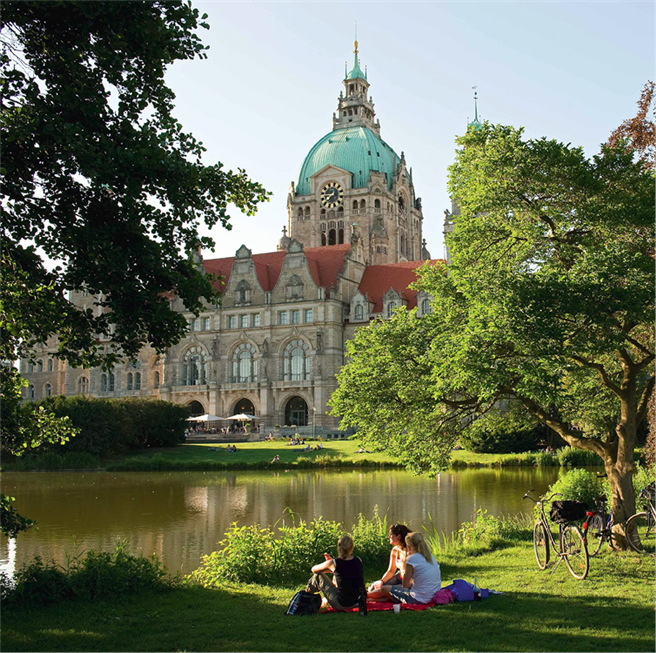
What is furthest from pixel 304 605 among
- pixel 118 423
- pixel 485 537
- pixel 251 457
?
pixel 118 423

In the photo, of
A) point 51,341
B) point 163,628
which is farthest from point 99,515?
point 51,341

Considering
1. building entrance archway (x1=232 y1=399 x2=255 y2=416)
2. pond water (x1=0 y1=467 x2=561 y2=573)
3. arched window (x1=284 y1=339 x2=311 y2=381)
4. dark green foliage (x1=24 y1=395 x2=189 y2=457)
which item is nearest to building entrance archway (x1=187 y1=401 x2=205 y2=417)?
building entrance archway (x1=232 y1=399 x2=255 y2=416)

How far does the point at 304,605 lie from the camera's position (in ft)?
33.4

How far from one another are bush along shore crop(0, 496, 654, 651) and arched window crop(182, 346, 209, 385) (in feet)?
208

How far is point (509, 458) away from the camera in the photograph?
136 feet

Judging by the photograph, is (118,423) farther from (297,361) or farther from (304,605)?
(304,605)

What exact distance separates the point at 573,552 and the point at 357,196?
8376cm

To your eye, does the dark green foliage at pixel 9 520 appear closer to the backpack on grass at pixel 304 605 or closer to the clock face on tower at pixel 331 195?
the backpack on grass at pixel 304 605

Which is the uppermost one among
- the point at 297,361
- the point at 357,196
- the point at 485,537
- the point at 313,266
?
the point at 357,196

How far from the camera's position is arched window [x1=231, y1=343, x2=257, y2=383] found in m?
75.1

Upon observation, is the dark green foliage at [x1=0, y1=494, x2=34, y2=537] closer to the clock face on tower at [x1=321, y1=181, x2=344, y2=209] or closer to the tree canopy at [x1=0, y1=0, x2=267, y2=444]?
the tree canopy at [x1=0, y1=0, x2=267, y2=444]

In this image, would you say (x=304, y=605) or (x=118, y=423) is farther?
(x=118, y=423)

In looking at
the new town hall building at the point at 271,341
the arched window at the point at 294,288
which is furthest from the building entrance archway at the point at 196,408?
the arched window at the point at 294,288

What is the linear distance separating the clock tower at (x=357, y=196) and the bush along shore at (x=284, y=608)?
7873 cm
